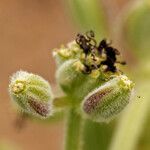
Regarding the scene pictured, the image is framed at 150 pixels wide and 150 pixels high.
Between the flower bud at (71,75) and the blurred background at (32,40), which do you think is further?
the blurred background at (32,40)

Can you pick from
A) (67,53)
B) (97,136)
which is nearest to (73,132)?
(67,53)

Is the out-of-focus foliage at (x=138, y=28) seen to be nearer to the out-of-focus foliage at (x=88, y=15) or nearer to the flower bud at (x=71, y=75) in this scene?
the out-of-focus foliage at (x=88, y=15)

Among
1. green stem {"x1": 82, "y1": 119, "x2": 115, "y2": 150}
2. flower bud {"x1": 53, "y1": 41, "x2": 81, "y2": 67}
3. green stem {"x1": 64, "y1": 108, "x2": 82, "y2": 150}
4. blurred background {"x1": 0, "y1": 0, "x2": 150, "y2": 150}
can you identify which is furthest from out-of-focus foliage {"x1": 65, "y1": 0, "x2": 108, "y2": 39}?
blurred background {"x1": 0, "y1": 0, "x2": 150, "y2": 150}

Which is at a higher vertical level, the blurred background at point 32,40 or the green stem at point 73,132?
the blurred background at point 32,40

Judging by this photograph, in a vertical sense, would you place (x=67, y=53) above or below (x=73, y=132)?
above

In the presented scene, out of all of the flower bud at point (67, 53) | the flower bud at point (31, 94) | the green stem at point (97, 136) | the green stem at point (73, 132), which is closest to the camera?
the flower bud at point (31, 94)

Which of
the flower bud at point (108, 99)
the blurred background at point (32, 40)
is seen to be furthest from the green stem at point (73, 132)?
the blurred background at point (32, 40)

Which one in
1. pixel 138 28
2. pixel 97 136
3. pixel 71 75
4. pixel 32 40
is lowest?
pixel 71 75

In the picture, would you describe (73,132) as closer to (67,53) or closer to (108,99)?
(108,99)
